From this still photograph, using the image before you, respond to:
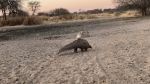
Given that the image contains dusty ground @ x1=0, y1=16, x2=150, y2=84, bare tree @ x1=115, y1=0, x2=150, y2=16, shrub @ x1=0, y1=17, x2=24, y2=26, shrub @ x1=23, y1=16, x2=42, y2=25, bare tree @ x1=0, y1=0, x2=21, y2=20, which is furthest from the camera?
bare tree @ x1=115, y1=0, x2=150, y2=16

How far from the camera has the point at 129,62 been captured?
505 inches

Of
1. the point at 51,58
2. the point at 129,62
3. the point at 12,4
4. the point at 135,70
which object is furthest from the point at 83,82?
the point at 12,4

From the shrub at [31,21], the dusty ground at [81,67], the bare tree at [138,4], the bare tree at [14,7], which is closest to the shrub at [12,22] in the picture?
the shrub at [31,21]

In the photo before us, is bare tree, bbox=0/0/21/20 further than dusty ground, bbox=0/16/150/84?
Yes

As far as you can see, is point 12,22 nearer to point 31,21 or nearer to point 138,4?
point 31,21

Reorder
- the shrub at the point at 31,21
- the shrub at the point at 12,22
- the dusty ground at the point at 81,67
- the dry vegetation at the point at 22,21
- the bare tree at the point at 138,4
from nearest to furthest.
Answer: the dusty ground at the point at 81,67
the shrub at the point at 31,21
the dry vegetation at the point at 22,21
the shrub at the point at 12,22
the bare tree at the point at 138,4

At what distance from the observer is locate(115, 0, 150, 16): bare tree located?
56775 mm

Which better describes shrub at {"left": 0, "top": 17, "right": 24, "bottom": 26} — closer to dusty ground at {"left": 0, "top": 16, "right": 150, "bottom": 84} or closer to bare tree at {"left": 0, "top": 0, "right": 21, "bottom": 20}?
bare tree at {"left": 0, "top": 0, "right": 21, "bottom": 20}

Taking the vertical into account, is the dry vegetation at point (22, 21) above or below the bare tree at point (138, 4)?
below

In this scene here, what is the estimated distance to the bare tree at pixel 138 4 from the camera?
5678 cm

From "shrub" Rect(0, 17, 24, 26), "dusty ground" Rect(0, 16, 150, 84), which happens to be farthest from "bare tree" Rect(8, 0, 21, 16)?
"dusty ground" Rect(0, 16, 150, 84)

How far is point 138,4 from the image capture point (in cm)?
5725

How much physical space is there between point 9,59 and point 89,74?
5.08 metres

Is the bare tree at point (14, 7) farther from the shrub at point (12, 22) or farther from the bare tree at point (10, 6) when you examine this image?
the shrub at point (12, 22)
